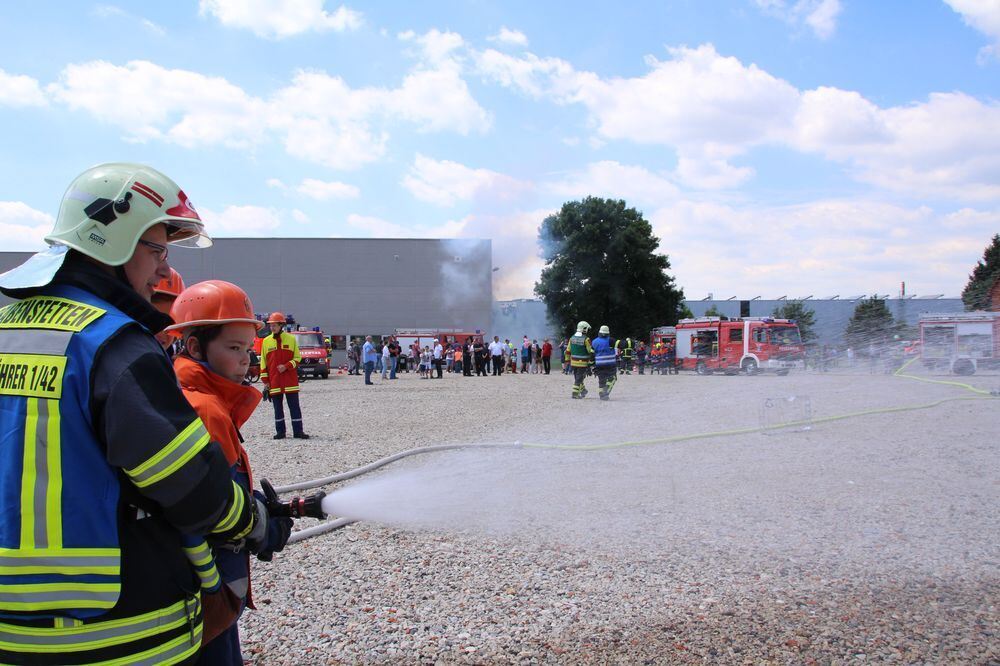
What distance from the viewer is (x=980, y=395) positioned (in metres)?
13.6

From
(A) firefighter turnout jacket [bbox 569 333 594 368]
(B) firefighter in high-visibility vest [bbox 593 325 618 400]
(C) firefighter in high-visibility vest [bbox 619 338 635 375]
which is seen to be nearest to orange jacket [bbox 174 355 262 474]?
(B) firefighter in high-visibility vest [bbox 593 325 618 400]

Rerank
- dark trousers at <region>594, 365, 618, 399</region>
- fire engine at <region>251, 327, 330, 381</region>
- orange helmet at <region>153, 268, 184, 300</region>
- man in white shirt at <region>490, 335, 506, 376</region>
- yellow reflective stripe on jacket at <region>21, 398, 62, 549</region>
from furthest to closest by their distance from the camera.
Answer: man in white shirt at <region>490, 335, 506, 376</region> → fire engine at <region>251, 327, 330, 381</region> → dark trousers at <region>594, 365, 618, 399</region> → orange helmet at <region>153, 268, 184, 300</region> → yellow reflective stripe on jacket at <region>21, 398, 62, 549</region>

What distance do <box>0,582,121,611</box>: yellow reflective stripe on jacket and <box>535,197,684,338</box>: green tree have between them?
4883 cm

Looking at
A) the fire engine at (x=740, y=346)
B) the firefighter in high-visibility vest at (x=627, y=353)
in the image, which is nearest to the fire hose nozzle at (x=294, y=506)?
the fire engine at (x=740, y=346)

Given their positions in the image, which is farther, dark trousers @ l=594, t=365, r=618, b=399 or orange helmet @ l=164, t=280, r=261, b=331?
dark trousers @ l=594, t=365, r=618, b=399

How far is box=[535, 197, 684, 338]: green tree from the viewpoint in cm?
5009

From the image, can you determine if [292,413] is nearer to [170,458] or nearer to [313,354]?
[170,458]

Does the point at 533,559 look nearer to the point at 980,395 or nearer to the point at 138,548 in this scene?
the point at 138,548

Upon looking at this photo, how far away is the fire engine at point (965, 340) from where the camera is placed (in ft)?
59.1

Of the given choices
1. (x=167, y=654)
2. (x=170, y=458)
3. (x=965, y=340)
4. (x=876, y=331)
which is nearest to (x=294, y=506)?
(x=167, y=654)

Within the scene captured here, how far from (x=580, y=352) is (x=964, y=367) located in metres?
10.5

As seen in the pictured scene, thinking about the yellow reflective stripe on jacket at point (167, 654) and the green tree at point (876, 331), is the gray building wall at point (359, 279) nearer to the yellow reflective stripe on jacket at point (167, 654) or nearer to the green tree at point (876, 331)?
the green tree at point (876, 331)

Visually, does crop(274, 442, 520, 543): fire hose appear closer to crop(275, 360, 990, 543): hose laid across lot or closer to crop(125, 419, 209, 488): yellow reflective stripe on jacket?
crop(275, 360, 990, 543): hose laid across lot

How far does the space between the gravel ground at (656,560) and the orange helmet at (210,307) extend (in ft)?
5.67
